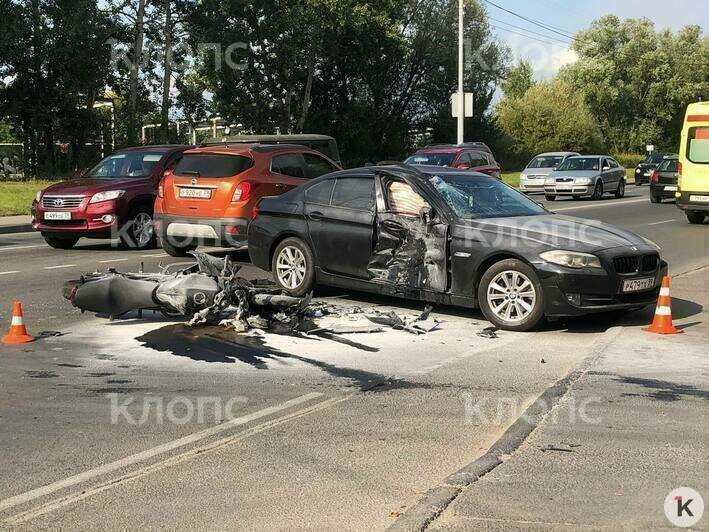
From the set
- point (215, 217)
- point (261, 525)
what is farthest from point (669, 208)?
point (261, 525)

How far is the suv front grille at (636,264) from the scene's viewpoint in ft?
28.0

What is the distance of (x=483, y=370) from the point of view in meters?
7.00

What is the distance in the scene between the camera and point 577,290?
8281mm

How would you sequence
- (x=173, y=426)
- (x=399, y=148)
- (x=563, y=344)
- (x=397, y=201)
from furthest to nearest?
(x=399, y=148)
(x=397, y=201)
(x=563, y=344)
(x=173, y=426)

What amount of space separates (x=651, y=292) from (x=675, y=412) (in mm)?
3351

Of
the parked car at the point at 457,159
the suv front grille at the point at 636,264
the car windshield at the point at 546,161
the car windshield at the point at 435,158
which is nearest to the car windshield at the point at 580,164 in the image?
the car windshield at the point at 546,161

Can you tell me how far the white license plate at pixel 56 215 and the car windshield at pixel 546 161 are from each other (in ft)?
73.3

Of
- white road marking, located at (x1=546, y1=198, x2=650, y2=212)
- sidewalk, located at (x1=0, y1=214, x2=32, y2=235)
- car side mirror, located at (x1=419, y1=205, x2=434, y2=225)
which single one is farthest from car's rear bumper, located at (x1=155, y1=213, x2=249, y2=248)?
white road marking, located at (x1=546, y1=198, x2=650, y2=212)

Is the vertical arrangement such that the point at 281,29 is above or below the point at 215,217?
above

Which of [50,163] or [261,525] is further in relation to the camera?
[50,163]

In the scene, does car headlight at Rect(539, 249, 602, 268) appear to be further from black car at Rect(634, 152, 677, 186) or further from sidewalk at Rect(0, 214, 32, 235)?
black car at Rect(634, 152, 677, 186)

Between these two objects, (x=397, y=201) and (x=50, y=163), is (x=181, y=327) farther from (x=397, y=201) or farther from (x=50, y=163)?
(x=50, y=163)

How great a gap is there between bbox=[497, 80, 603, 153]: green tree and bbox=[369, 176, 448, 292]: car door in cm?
5180

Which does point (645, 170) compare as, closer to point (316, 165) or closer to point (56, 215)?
point (316, 165)
